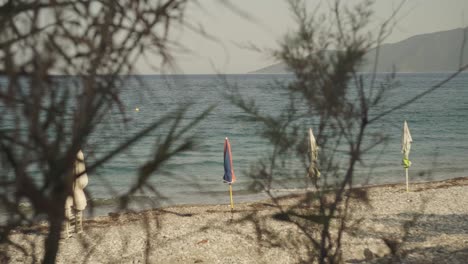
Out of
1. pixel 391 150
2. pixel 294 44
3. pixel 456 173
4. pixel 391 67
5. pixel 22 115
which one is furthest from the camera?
pixel 391 150

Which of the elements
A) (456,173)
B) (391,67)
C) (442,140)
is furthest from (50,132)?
(442,140)

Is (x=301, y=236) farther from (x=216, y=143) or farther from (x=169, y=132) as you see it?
(x=216, y=143)

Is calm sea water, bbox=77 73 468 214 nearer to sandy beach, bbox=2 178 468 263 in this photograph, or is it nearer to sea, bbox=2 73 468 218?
sea, bbox=2 73 468 218

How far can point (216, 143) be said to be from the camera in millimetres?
29562

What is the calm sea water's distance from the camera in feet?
2.81

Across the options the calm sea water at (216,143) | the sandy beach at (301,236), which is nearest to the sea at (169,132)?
the calm sea water at (216,143)

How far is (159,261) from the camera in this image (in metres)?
8.93

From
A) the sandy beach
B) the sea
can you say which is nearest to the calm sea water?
the sea

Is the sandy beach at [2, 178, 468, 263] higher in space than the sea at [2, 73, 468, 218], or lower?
lower

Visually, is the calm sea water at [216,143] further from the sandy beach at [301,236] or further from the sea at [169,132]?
the sandy beach at [301,236]

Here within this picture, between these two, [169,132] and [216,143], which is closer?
[169,132]

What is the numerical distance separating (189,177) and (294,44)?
3.62 metres

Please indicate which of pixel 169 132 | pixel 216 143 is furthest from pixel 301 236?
pixel 216 143

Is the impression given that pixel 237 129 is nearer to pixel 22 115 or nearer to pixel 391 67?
pixel 391 67
